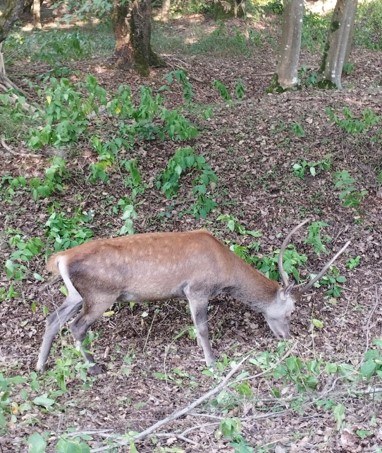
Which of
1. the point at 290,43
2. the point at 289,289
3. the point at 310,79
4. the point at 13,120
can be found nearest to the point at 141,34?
the point at 290,43

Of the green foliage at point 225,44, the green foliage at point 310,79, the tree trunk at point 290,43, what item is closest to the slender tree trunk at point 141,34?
the tree trunk at point 290,43

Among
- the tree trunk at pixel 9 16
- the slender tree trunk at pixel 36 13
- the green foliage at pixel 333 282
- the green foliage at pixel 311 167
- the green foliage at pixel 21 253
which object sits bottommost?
the slender tree trunk at pixel 36 13

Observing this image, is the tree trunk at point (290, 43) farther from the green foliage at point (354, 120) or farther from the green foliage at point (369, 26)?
the green foliage at point (369, 26)

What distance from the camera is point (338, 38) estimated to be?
1165 cm

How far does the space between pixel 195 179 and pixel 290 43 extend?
4.66 m

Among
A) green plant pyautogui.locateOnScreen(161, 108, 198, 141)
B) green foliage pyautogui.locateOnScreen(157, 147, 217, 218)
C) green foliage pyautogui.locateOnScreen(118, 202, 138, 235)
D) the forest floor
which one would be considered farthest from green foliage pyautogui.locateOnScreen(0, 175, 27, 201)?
green plant pyautogui.locateOnScreen(161, 108, 198, 141)

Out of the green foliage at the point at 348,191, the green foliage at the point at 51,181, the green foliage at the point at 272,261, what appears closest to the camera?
the green foliage at the point at 272,261

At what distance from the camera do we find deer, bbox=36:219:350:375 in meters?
5.48

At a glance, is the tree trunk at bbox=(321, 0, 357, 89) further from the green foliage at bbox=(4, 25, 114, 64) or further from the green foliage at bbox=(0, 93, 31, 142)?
the green foliage at bbox=(0, 93, 31, 142)

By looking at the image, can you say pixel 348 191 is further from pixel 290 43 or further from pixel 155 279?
pixel 290 43

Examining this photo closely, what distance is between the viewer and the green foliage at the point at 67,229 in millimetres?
6848

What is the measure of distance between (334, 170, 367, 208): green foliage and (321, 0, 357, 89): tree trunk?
427 cm

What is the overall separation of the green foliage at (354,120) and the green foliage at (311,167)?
30.0 inches

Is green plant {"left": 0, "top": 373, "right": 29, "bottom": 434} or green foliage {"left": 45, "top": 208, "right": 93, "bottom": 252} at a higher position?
green plant {"left": 0, "top": 373, "right": 29, "bottom": 434}
